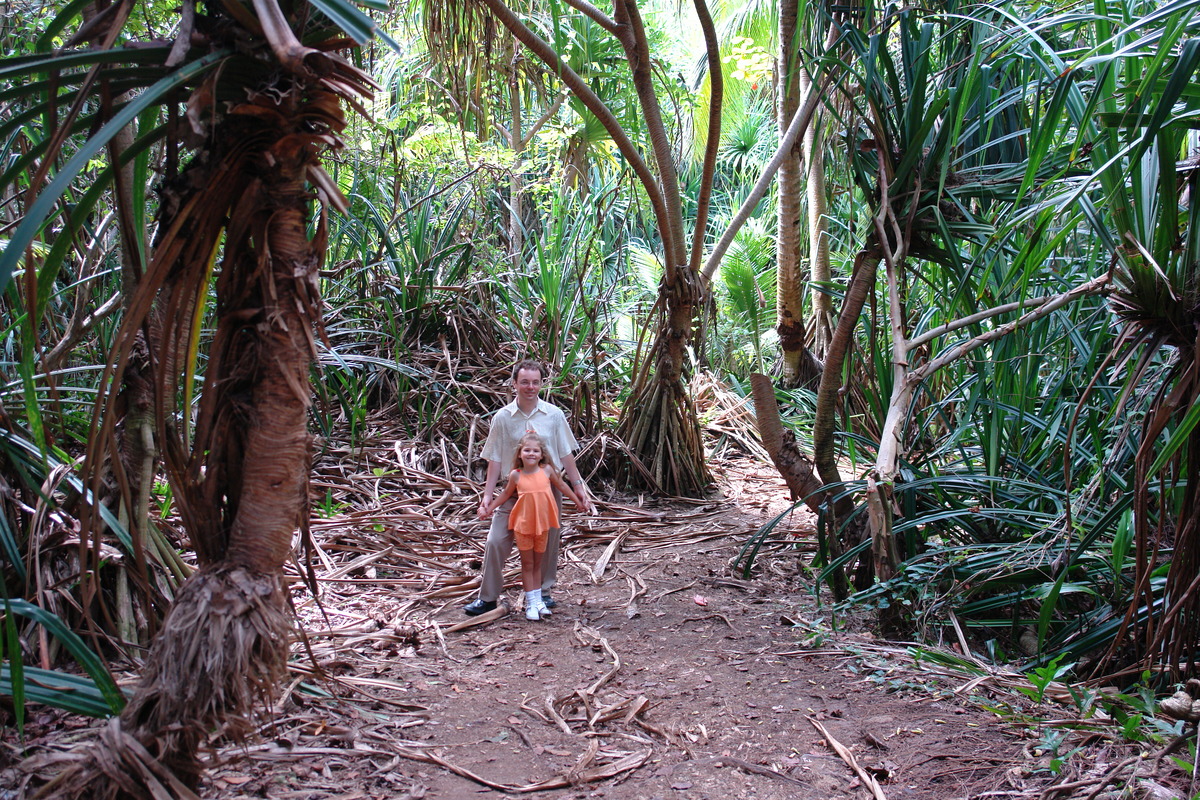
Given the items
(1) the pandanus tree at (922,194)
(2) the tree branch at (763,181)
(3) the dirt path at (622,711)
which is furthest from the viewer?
(2) the tree branch at (763,181)

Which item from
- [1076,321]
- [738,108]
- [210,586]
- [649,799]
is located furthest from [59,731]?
[738,108]

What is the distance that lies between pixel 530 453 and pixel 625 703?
45.4 inches

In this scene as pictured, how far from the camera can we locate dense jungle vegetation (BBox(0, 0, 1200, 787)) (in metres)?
1.26

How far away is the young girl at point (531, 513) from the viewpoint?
3.31 meters

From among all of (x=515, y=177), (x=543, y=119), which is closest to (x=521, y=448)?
(x=515, y=177)

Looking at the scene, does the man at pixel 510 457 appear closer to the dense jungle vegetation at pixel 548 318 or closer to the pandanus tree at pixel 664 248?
the dense jungle vegetation at pixel 548 318

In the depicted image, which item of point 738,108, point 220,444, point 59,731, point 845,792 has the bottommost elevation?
point 845,792

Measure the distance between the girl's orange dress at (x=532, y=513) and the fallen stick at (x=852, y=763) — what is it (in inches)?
52.9

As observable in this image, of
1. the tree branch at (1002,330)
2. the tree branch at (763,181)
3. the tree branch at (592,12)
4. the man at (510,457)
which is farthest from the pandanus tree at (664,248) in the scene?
the tree branch at (1002,330)

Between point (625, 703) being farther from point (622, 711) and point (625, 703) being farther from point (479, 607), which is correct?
point (479, 607)

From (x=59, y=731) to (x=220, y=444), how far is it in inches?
44.3

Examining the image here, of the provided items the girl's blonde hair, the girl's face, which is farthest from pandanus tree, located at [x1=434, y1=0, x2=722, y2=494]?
the girl's face

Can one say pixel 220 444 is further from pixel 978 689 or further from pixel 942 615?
pixel 942 615

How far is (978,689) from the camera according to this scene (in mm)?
2416
